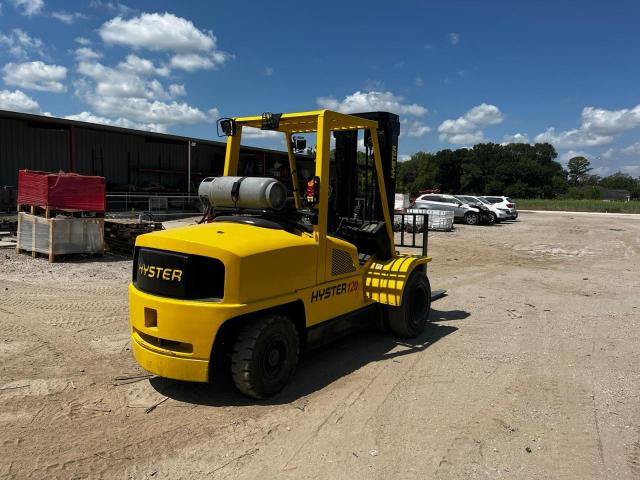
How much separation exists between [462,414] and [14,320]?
18.9ft

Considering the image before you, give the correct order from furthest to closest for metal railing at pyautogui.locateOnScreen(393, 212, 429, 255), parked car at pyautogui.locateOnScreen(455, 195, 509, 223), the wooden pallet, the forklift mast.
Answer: parked car at pyautogui.locateOnScreen(455, 195, 509, 223) → the wooden pallet → metal railing at pyautogui.locateOnScreen(393, 212, 429, 255) → the forklift mast

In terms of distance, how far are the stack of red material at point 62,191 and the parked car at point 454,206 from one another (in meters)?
19.3

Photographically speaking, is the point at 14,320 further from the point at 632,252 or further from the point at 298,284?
the point at 632,252

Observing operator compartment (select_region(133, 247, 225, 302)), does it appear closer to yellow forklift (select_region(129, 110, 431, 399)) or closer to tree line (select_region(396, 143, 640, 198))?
yellow forklift (select_region(129, 110, 431, 399))

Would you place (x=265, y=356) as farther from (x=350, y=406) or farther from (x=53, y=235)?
(x=53, y=235)

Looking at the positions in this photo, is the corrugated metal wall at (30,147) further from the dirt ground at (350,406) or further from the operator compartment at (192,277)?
the operator compartment at (192,277)

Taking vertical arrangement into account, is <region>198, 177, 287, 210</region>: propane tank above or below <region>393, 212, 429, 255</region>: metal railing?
above

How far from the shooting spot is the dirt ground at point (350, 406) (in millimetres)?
3631

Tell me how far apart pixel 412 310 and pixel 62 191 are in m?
8.32

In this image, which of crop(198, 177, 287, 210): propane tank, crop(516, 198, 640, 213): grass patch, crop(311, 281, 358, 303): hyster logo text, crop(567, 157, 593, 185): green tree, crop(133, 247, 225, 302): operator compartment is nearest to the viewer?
crop(133, 247, 225, 302): operator compartment

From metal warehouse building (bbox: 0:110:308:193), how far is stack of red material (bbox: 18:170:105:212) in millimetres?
9590

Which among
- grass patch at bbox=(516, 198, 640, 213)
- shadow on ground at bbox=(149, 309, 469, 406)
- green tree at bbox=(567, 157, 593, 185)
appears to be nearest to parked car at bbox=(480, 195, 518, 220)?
shadow on ground at bbox=(149, 309, 469, 406)

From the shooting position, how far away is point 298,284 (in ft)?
16.0

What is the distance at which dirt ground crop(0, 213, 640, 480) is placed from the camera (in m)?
3.63
